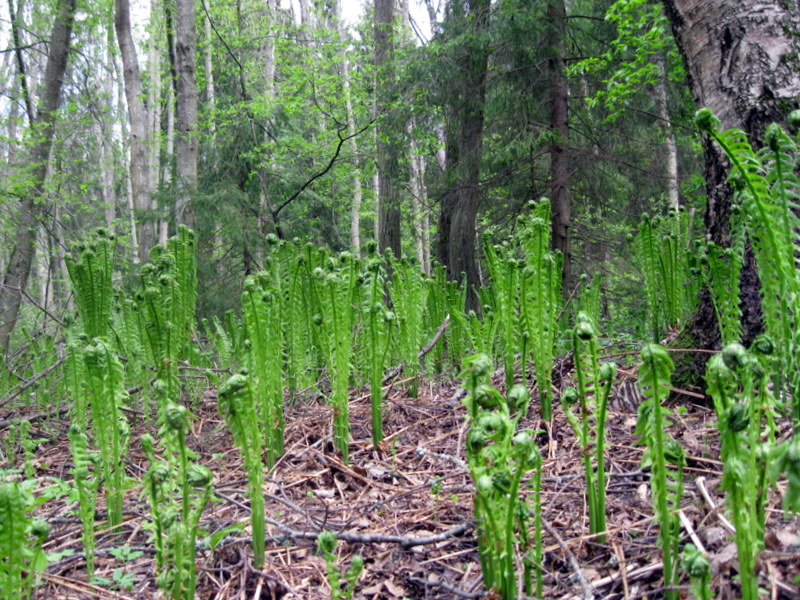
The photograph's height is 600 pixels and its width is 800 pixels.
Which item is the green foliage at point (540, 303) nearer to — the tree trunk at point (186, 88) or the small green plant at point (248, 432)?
the small green plant at point (248, 432)

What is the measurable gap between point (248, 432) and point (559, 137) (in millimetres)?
6990

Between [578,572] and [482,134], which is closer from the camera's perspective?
[578,572]

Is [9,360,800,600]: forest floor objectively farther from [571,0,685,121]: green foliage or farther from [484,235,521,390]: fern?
[571,0,685,121]: green foliage

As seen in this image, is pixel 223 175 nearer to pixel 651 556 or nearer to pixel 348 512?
pixel 348 512

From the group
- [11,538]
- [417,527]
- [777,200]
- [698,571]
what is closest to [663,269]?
[777,200]

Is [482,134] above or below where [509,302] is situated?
above

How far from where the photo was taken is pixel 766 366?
4.19 ft

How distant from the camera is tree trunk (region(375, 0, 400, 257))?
8.54 m

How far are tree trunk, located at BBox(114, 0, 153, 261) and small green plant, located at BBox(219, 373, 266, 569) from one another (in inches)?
362

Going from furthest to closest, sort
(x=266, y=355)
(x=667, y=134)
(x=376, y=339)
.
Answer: (x=667, y=134) < (x=376, y=339) < (x=266, y=355)

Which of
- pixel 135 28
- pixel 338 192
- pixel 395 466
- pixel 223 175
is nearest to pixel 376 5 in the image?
pixel 223 175

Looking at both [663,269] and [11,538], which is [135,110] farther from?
[11,538]

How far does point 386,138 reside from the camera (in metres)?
8.75

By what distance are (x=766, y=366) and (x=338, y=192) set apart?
1642 centimetres
